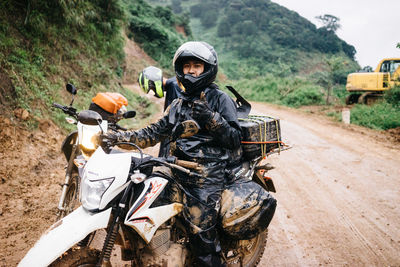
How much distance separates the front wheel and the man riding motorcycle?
2.35 ft

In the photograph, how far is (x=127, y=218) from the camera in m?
1.92

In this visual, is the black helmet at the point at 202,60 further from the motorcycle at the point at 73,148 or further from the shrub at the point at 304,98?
the shrub at the point at 304,98

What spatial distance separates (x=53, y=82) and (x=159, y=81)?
188 inches

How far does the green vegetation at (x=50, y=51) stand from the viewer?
6102mm

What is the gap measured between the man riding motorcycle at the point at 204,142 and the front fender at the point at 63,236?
2.00 ft

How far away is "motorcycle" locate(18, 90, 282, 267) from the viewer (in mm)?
1745

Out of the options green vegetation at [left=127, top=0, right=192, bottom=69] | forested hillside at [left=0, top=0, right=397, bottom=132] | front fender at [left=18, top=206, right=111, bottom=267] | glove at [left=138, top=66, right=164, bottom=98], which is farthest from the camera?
green vegetation at [left=127, top=0, right=192, bottom=69]

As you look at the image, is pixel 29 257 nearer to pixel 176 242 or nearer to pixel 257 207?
pixel 176 242

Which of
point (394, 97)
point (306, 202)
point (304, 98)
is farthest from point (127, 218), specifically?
point (304, 98)

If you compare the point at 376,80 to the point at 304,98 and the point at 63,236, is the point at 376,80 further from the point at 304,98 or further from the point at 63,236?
the point at 63,236

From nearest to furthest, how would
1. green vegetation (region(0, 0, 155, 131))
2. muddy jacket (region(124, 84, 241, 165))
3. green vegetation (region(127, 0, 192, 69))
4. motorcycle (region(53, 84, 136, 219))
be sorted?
muddy jacket (region(124, 84, 241, 165)) < motorcycle (region(53, 84, 136, 219)) < green vegetation (region(0, 0, 155, 131)) < green vegetation (region(127, 0, 192, 69))

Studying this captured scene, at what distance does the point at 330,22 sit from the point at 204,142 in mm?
73727

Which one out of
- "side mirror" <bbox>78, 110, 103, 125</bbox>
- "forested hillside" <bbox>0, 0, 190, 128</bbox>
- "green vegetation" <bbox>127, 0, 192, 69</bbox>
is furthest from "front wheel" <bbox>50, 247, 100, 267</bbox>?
"green vegetation" <bbox>127, 0, 192, 69</bbox>

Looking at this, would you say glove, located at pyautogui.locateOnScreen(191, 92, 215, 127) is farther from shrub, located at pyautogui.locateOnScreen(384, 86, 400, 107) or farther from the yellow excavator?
the yellow excavator
